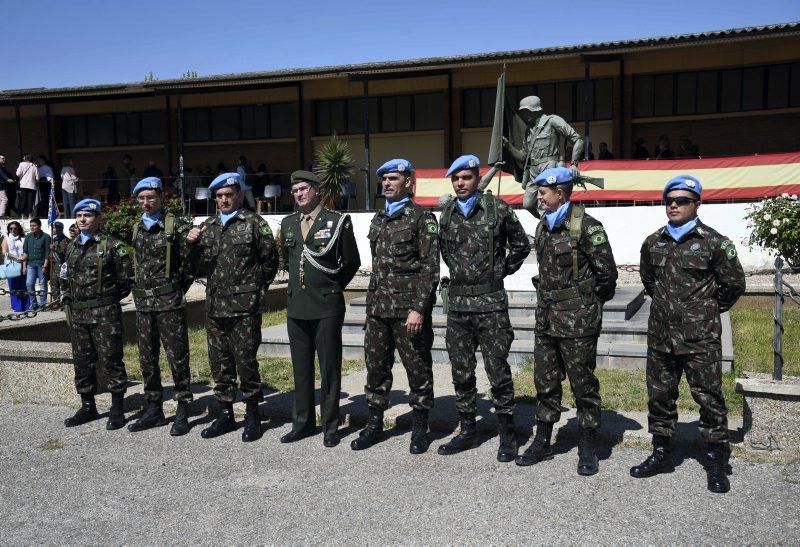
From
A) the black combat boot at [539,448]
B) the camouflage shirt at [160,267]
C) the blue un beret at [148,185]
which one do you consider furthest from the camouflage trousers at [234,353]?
the black combat boot at [539,448]

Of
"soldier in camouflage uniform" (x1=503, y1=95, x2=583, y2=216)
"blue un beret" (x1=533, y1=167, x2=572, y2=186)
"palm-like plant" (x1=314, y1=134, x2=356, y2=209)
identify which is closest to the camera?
"blue un beret" (x1=533, y1=167, x2=572, y2=186)

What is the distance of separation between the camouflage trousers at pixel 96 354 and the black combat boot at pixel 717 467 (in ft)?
15.0

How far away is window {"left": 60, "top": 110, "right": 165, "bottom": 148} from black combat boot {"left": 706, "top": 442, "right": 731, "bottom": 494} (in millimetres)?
23241

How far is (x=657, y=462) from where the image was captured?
4.98 m

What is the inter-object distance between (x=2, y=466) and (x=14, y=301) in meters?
9.17

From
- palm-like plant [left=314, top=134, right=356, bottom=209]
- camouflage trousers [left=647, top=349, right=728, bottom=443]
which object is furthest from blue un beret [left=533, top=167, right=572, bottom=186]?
palm-like plant [left=314, top=134, right=356, bottom=209]

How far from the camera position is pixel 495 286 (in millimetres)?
5500

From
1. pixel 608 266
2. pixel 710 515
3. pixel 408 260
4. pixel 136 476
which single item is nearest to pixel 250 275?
pixel 408 260

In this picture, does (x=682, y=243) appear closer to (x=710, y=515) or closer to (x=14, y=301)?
(x=710, y=515)

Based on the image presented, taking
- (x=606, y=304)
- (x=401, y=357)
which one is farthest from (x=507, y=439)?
(x=606, y=304)

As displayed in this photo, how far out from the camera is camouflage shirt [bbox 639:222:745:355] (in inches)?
190

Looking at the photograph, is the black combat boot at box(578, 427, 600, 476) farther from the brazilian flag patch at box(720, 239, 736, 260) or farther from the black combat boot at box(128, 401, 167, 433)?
the black combat boot at box(128, 401, 167, 433)

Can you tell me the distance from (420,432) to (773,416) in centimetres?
234

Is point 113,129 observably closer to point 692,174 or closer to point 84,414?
point 692,174
